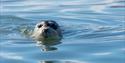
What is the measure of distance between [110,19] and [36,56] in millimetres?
5321

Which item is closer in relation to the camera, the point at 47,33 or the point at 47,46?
the point at 47,46

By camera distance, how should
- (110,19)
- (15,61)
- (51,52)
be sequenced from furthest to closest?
(110,19)
(51,52)
(15,61)

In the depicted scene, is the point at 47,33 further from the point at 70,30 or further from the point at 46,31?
the point at 70,30

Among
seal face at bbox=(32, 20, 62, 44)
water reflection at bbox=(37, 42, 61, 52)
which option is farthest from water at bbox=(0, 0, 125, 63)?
seal face at bbox=(32, 20, 62, 44)

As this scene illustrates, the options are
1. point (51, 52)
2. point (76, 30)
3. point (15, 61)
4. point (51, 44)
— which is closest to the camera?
point (15, 61)

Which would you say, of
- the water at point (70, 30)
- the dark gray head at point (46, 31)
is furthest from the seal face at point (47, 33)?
the water at point (70, 30)

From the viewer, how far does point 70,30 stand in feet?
41.4

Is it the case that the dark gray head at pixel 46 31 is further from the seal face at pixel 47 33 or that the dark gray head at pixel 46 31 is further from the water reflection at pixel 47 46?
the water reflection at pixel 47 46

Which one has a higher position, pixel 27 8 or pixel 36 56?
pixel 27 8

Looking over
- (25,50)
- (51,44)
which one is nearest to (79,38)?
(51,44)

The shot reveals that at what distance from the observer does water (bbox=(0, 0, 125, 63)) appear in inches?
363

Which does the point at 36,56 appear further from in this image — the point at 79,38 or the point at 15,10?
the point at 15,10

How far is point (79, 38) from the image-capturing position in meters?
11.4

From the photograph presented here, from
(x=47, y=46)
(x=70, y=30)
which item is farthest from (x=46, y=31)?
(x=70, y=30)
